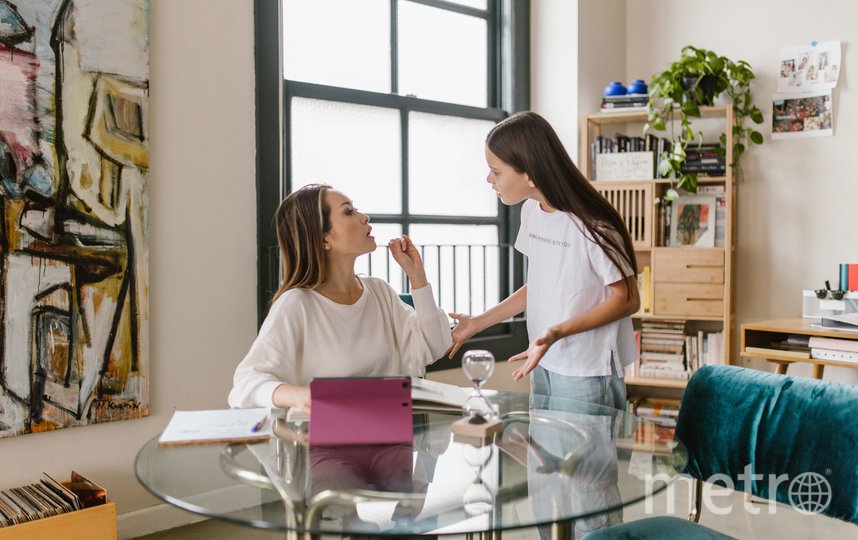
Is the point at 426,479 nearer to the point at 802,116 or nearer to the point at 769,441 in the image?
the point at 769,441

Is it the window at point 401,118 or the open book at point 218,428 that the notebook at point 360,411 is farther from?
the window at point 401,118

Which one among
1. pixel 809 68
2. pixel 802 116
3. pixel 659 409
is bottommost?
pixel 659 409

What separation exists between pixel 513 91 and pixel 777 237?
1515 mm

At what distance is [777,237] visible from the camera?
3.79 m

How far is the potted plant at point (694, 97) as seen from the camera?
365 centimetres

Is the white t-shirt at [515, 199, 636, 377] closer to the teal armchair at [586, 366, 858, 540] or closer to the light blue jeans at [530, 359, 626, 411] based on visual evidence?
the light blue jeans at [530, 359, 626, 411]

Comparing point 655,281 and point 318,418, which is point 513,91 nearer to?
point 655,281

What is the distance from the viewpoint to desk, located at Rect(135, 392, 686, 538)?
112cm

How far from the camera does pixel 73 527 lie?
2.21 meters

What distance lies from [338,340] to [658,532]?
849 mm

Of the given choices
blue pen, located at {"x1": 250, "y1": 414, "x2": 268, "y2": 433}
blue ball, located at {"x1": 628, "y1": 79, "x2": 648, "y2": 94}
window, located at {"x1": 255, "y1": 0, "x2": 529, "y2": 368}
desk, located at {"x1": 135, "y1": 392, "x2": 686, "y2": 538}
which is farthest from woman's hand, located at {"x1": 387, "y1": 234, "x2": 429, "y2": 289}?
blue ball, located at {"x1": 628, "y1": 79, "x2": 648, "y2": 94}

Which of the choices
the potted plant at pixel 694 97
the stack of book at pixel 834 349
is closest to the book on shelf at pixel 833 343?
the stack of book at pixel 834 349

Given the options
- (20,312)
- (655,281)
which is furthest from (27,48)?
(655,281)

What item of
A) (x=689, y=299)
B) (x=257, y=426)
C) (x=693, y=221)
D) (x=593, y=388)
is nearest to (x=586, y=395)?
(x=593, y=388)
